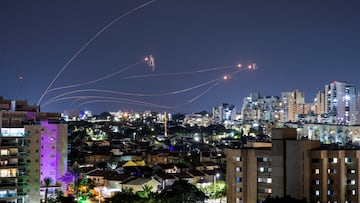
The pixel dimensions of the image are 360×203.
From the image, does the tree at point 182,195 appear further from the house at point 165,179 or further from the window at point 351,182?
the window at point 351,182

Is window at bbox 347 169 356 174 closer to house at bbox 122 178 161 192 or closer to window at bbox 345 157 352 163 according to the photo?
window at bbox 345 157 352 163

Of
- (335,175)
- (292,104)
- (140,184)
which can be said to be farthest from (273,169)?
(292,104)

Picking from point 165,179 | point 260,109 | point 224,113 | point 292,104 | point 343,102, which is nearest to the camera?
point 165,179

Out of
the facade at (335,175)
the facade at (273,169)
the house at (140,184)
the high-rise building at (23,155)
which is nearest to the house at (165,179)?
the house at (140,184)

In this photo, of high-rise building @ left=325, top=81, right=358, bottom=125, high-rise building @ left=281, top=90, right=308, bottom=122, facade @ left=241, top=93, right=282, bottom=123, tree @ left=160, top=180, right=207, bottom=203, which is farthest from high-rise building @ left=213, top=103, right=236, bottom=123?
tree @ left=160, top=180, right=207, bottom=203

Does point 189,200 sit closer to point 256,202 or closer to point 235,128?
point 256,202

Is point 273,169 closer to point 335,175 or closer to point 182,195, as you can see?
point 335,175

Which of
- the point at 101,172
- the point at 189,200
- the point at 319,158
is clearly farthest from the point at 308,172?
the point at 101,172
